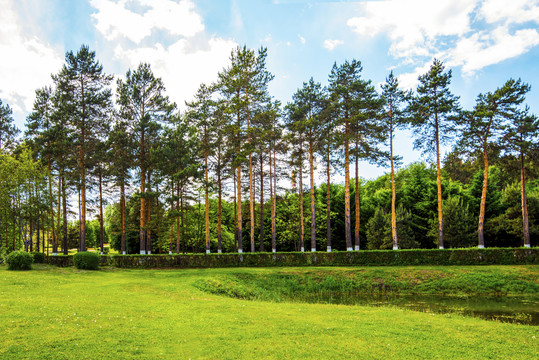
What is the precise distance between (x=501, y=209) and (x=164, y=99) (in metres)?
39.5

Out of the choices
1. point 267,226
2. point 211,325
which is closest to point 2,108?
point 267,226

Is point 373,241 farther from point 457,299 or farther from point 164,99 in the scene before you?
point 164,99

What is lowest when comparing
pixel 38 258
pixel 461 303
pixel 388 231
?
pixel 461 303

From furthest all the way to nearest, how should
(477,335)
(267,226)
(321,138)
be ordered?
(267,226) → (321,138) → (477,335)

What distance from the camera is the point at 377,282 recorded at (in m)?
21.1

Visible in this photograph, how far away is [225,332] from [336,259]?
19.8m

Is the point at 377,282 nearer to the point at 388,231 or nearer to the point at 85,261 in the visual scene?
the point at 388,231

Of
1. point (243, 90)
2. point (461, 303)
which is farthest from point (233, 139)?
point (461, 303)

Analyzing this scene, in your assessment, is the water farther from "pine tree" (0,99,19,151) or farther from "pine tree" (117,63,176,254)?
"pine tree" (0,99,19,151)

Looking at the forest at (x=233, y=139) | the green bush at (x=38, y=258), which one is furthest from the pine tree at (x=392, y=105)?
the green bush at (x=38, y=258)

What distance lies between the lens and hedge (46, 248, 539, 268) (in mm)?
24672

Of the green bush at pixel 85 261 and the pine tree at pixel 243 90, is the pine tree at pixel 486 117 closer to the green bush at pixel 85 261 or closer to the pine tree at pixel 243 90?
the pine tree at pixel 243 90

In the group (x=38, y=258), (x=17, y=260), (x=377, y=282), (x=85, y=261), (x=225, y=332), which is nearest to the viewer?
(x=225, y=332)

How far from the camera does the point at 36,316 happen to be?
345 inches
